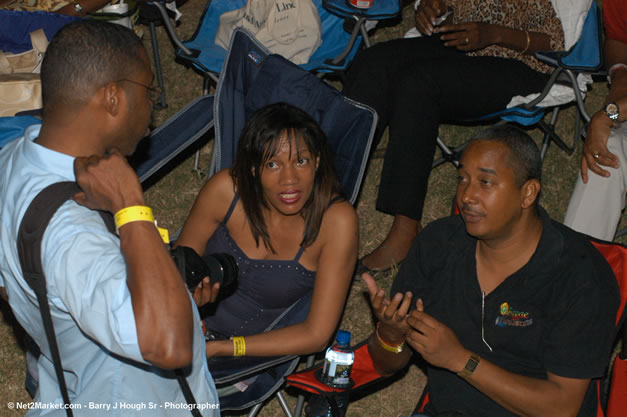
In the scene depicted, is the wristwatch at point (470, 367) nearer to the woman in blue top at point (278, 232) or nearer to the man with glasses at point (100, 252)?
the woman in blue top at point (278, 232)

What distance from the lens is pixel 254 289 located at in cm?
292

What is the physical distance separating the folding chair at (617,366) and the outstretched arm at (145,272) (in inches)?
61.4

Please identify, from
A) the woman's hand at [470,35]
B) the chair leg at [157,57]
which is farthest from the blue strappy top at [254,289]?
the chair leg at [157,57]

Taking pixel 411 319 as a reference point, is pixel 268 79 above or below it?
above

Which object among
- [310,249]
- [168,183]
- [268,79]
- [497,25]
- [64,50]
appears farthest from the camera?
[168,183]

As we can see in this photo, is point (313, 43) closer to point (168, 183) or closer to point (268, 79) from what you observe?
point (268, 79)

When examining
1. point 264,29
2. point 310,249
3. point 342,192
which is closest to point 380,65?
point 264,29

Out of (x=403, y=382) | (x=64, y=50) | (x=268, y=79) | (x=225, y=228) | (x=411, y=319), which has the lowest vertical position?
(x=403, y=382)

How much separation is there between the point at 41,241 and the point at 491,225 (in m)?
1.41

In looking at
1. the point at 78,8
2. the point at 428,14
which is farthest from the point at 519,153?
the point at 78,8

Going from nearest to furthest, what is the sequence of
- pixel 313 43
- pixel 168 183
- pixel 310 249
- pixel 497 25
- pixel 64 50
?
1. pixel 64 50
2. pixel 310 249
3. pixel 497 25
4. pixel 313 43
5. pixel 168 183

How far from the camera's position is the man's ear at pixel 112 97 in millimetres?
1734

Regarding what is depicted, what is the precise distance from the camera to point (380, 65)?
12.0 feet

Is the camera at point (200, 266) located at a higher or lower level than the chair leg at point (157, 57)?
higher
